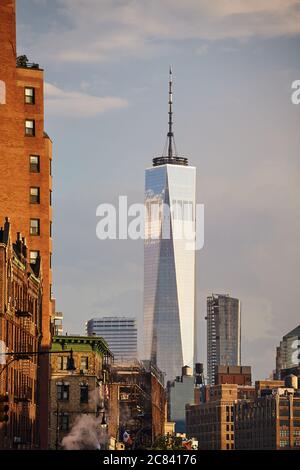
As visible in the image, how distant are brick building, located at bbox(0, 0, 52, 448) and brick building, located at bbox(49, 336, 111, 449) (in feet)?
86.7

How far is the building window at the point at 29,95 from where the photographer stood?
149250 mm

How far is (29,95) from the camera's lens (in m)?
150

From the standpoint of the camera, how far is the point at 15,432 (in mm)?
124062

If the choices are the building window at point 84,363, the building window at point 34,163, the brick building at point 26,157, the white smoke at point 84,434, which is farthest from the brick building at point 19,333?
the building window at point 84,363

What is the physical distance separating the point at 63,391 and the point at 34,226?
38.0 meters

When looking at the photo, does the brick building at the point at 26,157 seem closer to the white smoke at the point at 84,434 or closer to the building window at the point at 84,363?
the white smoke at the point at 84,434

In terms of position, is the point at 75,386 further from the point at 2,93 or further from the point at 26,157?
the point at 2,93

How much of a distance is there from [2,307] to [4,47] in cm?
3740

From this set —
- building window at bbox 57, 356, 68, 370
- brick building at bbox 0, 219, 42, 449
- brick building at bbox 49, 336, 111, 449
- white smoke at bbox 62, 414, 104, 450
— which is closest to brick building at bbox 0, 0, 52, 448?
brick building at bbox 0, 219, 42, 449

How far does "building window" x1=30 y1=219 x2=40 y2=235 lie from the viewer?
149 metres

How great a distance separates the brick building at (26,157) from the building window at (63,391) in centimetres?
3190
